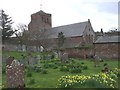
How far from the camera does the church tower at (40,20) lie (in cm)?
8131

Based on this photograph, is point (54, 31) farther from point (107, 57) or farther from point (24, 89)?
point (24, 89)

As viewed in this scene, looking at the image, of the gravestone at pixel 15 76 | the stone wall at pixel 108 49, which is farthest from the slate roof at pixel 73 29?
the gravestone at pixel 15 76

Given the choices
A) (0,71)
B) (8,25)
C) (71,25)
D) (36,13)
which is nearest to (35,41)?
(8,25)

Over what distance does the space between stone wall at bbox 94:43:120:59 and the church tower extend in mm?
41745

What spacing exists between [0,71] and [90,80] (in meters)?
8.77

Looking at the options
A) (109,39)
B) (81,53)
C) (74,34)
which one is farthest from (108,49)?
(74,34)

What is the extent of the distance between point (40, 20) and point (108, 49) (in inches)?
1821

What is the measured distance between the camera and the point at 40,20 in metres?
82.9

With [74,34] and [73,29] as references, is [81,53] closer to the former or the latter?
[74,34]

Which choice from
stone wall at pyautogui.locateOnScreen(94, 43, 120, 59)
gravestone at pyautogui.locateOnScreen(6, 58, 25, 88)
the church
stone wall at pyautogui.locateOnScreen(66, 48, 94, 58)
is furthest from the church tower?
gravestone at pyautogui.locateOnScreen(6, 58, 25, 88)

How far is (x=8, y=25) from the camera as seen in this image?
198 ft

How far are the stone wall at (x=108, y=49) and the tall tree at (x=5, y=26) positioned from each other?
22.2 metres

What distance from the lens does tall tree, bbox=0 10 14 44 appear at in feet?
182

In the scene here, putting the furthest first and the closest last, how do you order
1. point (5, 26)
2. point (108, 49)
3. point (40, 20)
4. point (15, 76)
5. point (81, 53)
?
point (40, 20)
point (5, 26)
point (81, 53)
point (108, 49)
point (15, 76)
